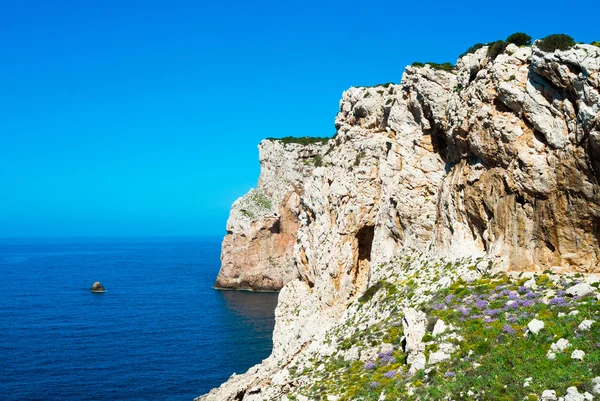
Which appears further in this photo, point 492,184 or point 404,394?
point 492,184

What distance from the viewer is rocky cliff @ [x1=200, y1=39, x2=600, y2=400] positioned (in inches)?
1048

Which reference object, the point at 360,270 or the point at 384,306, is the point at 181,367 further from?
the point at 384,306

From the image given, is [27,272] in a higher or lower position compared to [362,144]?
lower

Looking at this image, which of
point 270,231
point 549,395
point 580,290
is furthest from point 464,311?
point 270,231

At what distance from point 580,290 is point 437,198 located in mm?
14078

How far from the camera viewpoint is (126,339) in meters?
79.8

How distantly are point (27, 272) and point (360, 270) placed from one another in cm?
15634

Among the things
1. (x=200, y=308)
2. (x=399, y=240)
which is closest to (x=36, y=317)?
(x=200, y=308)

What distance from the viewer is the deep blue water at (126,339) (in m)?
59.1

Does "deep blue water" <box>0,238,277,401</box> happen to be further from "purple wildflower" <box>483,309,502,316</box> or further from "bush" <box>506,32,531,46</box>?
"bush" <box>506,32,531,46</box>

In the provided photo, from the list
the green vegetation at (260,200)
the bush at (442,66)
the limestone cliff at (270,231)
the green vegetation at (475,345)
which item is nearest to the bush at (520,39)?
the bush at (442,66)

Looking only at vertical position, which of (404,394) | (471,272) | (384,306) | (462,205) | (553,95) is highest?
(553,95)

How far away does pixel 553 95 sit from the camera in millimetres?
27688

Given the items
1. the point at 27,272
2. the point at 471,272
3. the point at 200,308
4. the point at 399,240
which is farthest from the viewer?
the point at 27,272
